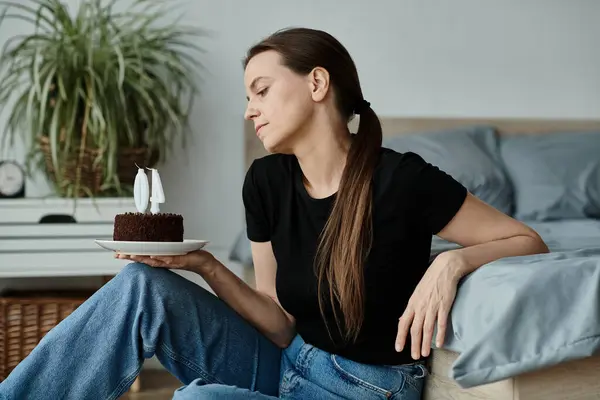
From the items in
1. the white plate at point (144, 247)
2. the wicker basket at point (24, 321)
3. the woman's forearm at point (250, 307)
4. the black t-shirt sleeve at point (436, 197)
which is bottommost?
the wicker basket at point (24, 321)

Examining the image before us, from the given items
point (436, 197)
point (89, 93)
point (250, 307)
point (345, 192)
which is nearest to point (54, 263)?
point (89, 93)

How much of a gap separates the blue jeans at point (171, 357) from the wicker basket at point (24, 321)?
143 centimetres

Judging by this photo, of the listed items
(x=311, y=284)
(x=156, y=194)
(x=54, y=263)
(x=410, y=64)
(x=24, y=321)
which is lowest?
(x=24, y=321)

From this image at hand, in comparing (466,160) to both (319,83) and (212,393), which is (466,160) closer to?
(319,83)

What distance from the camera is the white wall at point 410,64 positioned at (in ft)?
11.2

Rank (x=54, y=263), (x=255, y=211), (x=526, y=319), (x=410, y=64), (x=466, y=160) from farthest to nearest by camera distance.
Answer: (x=410, y=64), (x=466, y=160), (x=54, y=263), (x=255, y=211), (x=526, y=319)

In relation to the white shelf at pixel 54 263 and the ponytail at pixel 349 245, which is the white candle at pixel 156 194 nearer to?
the ponytail at pixel 349 245

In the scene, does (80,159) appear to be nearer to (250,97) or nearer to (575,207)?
(250,97)

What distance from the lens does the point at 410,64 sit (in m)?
3.57

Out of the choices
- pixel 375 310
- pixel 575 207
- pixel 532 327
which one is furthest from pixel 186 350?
pixel 575 207

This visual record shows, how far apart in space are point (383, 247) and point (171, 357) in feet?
1.43

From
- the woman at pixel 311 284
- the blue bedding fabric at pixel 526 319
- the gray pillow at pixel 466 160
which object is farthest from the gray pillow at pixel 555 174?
the blue bedding fabric at pixel 526 319

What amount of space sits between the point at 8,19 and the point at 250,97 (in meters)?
1.97

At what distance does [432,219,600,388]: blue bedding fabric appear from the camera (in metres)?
1.25
